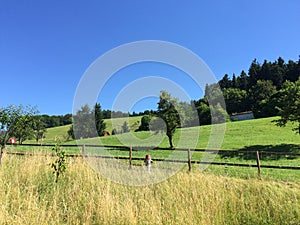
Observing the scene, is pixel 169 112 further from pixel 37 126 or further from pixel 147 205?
pixel 147 205

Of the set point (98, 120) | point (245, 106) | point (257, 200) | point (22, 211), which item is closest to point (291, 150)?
point (257, 200)

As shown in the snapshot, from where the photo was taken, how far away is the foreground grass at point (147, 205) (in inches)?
137

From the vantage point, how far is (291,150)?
20.0 metres

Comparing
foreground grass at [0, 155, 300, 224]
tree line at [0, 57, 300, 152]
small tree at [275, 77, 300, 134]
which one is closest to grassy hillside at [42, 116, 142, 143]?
tree line at [0, 57, 300, 152]

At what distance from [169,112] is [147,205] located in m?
19.4

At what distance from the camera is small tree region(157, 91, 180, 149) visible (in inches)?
902

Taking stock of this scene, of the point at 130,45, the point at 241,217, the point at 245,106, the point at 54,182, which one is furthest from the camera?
the point at 245,106

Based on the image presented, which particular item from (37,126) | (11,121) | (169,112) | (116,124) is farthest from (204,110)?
(11,121)

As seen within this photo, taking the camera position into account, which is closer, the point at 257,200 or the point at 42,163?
the point at 257,200

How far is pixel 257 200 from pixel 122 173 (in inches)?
138

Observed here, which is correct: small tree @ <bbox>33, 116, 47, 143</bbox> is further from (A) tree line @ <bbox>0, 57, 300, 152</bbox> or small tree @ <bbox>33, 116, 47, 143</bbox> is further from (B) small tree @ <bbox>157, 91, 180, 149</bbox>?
(B) small tree @ <bbox>157, 91, 180, 149</bbox>

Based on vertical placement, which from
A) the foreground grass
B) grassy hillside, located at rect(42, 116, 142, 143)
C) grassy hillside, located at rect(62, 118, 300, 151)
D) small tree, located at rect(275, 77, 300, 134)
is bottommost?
the foreground grass

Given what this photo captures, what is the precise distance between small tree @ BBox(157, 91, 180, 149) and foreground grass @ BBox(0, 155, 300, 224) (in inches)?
688

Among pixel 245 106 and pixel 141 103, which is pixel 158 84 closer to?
pixel 141 103
